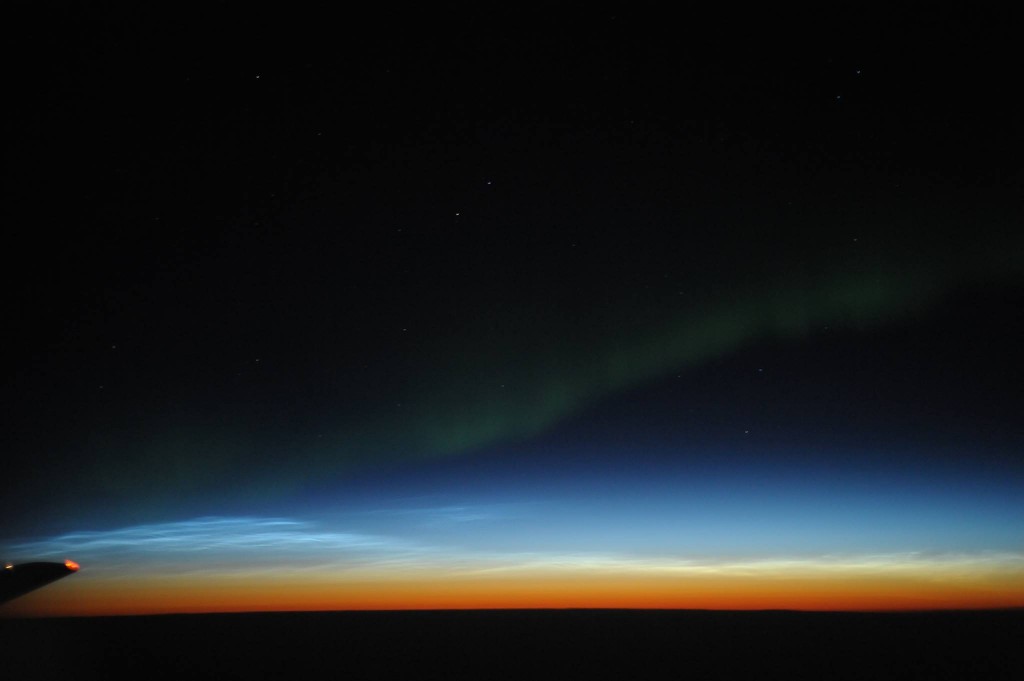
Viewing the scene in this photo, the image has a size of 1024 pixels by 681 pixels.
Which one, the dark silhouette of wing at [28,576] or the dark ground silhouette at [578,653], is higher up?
the dark silhouette of wing at [28,576]

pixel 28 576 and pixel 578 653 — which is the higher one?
pixel 28 576

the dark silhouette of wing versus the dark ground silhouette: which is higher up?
the dark silhouette of wing

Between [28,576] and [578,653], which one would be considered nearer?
[28,576]

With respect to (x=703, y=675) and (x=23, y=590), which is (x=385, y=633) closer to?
(x=703, y=675)

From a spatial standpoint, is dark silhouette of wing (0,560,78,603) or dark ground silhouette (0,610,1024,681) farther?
dark ground silhouette (0,610,1024,681)

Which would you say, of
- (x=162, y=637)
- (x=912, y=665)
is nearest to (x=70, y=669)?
(x=162, y=637)
